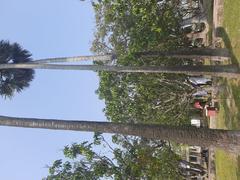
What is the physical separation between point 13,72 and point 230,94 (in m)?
12.3

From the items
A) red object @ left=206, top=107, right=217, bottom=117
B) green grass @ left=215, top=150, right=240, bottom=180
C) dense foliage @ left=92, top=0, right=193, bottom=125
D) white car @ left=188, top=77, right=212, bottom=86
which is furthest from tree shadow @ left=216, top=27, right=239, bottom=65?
white car @ left=188, top=77, right=212, bottom=86

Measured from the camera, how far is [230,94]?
27.4 metres

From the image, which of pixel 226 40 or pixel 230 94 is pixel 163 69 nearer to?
pixel 226 40

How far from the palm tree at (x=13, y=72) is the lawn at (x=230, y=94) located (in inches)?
414

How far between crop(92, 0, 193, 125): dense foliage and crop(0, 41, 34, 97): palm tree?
5.75 meters

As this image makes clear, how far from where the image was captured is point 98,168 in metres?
25.2

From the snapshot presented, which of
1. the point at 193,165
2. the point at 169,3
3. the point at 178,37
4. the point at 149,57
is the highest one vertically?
the point at 169,3

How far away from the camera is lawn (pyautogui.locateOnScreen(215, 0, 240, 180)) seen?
82.2 feet

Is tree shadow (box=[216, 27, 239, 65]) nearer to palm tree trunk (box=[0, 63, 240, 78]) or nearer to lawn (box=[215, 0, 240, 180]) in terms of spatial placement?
lawn (box=[215, 0, 240, 180])

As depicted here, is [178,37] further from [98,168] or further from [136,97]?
[98,168]

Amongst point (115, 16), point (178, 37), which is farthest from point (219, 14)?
point (115, 16)

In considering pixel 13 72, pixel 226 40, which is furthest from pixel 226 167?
pixel 13 72

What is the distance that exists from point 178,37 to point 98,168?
441 inches

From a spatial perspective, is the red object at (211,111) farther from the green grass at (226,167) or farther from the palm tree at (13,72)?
the palm tree at (13,72)
